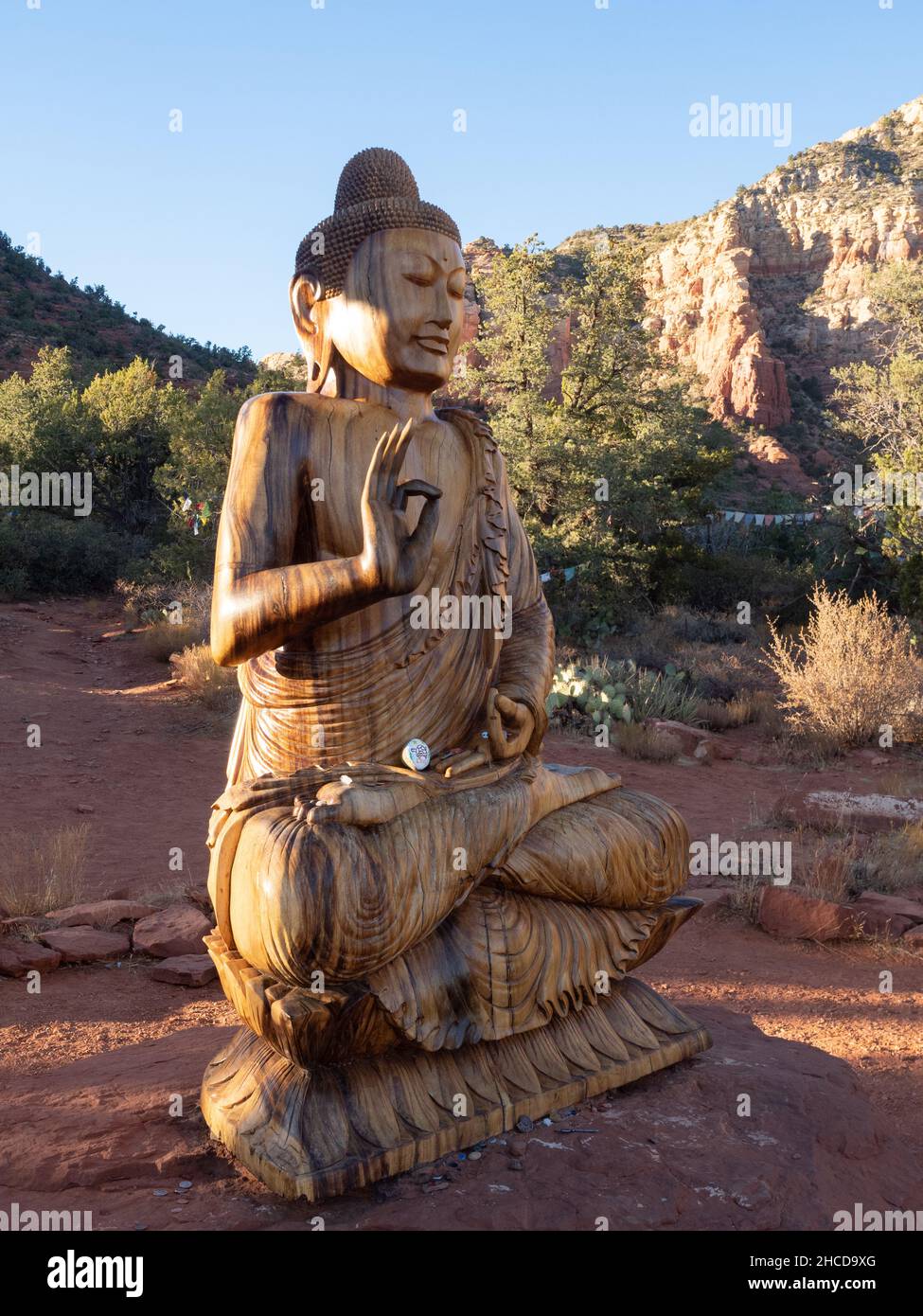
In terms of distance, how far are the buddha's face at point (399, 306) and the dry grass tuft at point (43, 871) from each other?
4.07m

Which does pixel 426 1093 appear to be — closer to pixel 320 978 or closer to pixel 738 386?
pixel 320 978

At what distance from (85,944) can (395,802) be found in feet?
11.2

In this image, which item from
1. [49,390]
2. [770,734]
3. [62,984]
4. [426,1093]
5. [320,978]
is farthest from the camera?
[49,390]

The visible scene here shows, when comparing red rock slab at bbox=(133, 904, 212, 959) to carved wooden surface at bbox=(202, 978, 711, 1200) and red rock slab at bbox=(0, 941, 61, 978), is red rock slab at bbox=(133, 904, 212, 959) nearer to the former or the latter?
red rock slab at bbox=(0, 941, 61, 978)

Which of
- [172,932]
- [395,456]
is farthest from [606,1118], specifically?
[172,932]

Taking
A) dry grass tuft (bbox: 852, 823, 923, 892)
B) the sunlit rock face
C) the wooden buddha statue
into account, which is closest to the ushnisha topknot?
the wooden buddha statue

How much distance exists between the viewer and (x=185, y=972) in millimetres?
4980

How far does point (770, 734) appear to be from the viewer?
11.3 metres

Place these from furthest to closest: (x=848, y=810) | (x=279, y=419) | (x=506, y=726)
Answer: (x=848, y=810)
(x=506, y=726)
(x=279, y=419)

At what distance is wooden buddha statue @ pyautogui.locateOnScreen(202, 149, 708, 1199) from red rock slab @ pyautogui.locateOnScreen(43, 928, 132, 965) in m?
2.63

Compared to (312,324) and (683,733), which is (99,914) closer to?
(312,324)

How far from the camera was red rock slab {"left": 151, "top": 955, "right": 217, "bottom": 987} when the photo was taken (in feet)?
16.4

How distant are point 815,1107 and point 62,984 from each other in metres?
3.53

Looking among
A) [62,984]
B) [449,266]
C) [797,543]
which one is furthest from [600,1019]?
[797,543]
